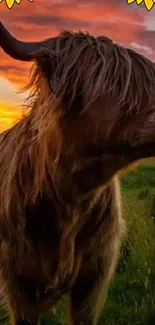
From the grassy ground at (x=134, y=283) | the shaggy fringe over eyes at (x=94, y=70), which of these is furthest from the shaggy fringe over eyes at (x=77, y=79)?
the grassy ground at (x=134, y=283)

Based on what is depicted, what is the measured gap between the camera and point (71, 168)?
3.71 meters

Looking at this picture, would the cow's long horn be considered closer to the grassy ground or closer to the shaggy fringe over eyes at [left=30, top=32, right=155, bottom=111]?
the shaggy fringe over eyes at [left=30, top=32, right=155, bottom=111]

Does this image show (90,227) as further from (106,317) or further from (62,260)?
(106,317)

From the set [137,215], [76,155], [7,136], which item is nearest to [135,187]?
[137,215]

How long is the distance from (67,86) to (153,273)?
2744 mm

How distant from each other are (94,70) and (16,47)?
39 cm

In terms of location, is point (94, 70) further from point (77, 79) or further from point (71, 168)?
point (71, 168)

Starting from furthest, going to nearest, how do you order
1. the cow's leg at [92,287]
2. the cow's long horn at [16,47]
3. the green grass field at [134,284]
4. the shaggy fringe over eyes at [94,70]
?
the green grass field at [134,284]
the cow's leg at [92,287]
the shaggy fringe over eyes at [94,70]
the cow's long horn at [16,47]

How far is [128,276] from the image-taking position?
21.8 ft

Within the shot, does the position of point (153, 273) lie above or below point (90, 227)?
below

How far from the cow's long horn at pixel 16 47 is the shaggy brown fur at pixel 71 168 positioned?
6 cm

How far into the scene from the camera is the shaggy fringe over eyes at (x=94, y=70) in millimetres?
3324

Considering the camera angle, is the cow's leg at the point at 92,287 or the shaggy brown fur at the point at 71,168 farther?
the cow's leg at the point at 92,287

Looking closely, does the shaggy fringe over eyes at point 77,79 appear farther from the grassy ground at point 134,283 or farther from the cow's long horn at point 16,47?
the grassy ground at point 134,283
